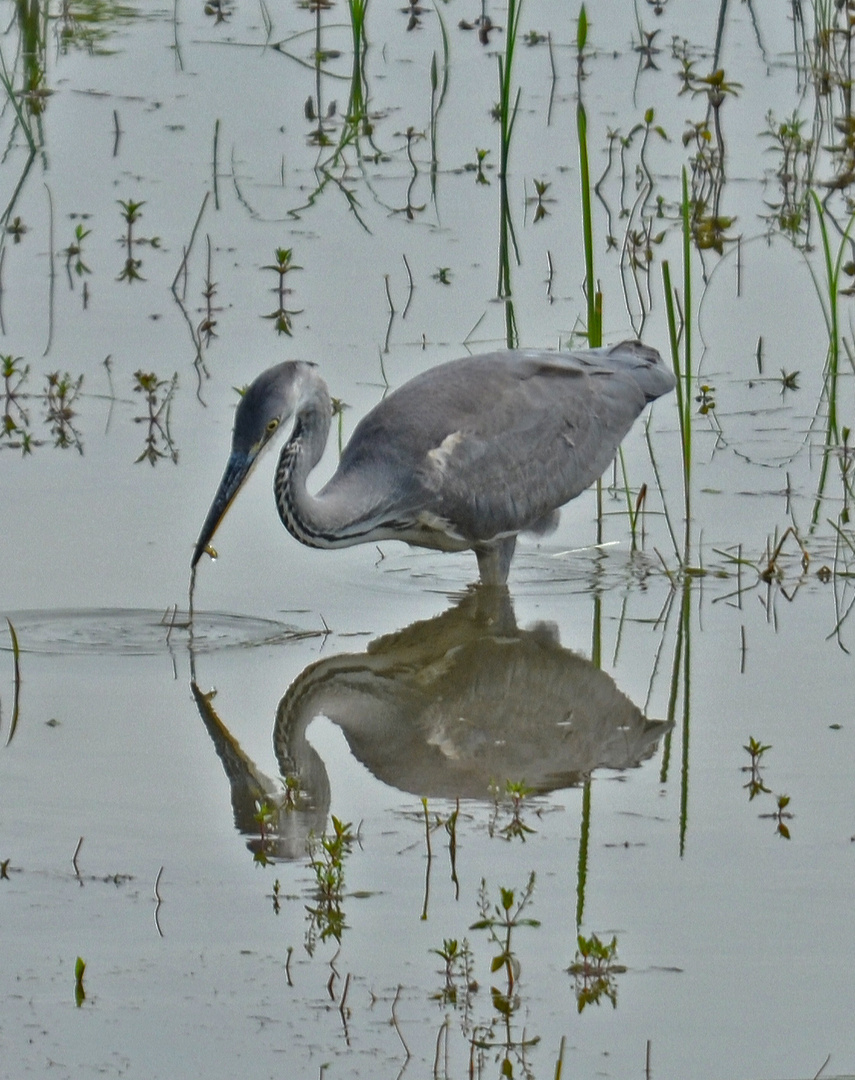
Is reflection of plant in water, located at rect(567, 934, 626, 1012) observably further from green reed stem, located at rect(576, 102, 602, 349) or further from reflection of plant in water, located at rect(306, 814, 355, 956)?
green reed stem, located at rect(576, 102, 602, 349)

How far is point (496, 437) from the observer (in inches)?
277

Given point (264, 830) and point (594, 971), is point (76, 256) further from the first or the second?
point (594, 971)

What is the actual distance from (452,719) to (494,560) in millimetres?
1361

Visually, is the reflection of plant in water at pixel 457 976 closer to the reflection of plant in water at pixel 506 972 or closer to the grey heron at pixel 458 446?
the reflection of plant in water at pixel 506 972

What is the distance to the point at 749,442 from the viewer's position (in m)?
7.78

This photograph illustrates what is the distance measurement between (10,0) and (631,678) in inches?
351

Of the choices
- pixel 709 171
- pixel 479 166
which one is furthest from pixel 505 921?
pixel 479 166

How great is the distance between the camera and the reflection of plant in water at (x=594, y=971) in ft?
13.2

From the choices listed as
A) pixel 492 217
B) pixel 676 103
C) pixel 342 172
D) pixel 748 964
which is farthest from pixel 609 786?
pixel 676 103

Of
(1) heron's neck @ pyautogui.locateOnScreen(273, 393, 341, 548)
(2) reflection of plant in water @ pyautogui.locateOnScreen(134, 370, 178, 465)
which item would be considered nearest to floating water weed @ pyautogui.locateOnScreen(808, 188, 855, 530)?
(1) heron's neck @ pyautogui.locateOnScreen(273, 393, 341, 548)

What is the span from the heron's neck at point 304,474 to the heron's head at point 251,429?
0.20 metres

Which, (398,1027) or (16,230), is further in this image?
(16,230)

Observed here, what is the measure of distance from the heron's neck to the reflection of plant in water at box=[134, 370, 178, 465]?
1.10 m

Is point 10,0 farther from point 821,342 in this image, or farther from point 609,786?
point 609,786
